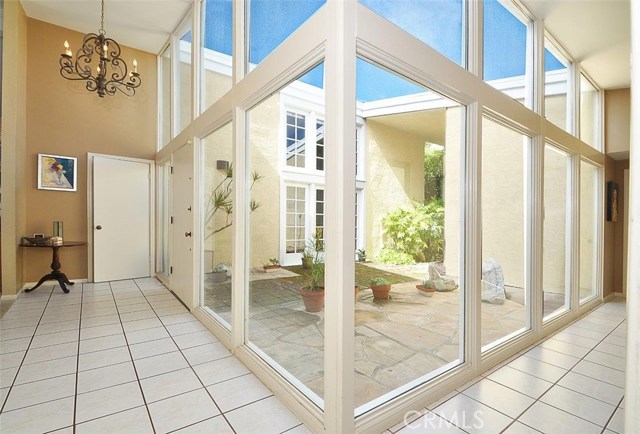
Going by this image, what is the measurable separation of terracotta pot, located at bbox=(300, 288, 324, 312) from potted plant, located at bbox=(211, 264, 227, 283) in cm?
104

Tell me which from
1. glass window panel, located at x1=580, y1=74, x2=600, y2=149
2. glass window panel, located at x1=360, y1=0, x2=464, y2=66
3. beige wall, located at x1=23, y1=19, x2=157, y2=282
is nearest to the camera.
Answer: glass window panel, located at x1=360, y1=0, x2=464, y2=66

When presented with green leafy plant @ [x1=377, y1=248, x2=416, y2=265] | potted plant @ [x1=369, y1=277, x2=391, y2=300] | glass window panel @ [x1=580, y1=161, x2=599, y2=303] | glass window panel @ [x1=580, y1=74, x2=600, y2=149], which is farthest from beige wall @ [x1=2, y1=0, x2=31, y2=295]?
glass window panel @ [x1=580, y1=161, x2=599, y2=303]

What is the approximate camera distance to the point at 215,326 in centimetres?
296

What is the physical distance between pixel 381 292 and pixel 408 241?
73cm

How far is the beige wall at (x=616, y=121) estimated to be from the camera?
4.62 m

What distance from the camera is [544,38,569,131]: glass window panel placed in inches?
141

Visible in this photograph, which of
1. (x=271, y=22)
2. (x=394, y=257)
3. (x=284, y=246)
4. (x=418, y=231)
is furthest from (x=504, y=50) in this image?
(x=284, y=246)

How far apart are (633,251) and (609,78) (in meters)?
5.79

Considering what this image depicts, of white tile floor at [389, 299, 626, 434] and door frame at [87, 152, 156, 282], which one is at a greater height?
door frame at [87, 152, 156, 282]

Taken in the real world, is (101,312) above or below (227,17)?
below

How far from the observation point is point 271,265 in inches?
168

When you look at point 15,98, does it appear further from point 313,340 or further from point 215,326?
point 313,340

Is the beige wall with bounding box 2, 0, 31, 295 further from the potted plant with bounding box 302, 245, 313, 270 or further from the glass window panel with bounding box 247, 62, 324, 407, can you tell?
the potted plant with bounding box 302, 245, 313, 270

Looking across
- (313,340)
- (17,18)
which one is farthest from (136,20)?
(313,340)
